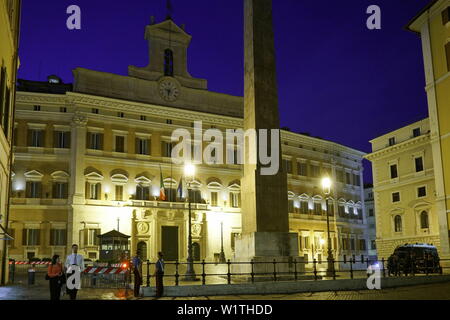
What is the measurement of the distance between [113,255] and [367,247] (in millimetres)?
32986

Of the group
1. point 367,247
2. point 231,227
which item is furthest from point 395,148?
point 367,247

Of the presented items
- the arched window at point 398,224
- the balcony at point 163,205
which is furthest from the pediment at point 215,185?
the arched window at point 398,224

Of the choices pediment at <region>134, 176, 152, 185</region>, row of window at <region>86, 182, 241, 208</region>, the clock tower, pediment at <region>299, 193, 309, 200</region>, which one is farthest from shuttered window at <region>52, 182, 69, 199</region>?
pediment at <region>299, 193, 309, 200</region>

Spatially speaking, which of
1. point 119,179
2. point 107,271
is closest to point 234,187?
point 119,179

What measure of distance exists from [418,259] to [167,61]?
87.6 feet

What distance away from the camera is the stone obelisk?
16062mm

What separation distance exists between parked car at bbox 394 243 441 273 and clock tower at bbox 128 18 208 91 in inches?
903

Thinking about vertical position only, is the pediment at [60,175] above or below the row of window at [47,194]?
above

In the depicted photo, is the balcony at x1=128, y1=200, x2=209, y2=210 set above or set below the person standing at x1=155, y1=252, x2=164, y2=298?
above

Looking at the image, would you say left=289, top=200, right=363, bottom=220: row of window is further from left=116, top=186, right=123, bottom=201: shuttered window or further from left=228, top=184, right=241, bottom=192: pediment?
left=116, top=186, right=123, bottom=201: shuttered window

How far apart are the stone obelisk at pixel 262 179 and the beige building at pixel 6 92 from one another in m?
7.65

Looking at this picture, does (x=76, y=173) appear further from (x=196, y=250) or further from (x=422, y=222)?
(x=422, y=222)

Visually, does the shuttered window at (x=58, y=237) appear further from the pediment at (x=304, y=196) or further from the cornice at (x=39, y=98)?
the pediment at (x=304, y=196)

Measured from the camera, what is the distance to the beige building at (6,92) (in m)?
15.6
